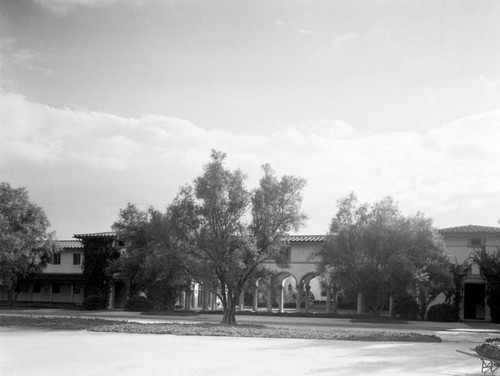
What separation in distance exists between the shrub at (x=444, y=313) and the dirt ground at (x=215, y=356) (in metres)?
18.3

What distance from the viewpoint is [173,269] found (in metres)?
33.6

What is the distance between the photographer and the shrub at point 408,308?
4434 centimetres

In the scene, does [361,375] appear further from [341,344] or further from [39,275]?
[39,275]

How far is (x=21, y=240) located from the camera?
167 ft

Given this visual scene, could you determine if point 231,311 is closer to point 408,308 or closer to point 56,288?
point 408,308

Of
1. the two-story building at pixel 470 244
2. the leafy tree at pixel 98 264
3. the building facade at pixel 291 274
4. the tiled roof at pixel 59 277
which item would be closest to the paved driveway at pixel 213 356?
the building facade at pixel 291 274

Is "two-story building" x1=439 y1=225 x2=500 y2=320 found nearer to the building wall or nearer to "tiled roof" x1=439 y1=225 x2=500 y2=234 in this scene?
"tiled roof" x1=439 y1=225 x2=500 y2=234

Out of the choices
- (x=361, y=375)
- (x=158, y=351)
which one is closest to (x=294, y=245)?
(x=158, y=351)

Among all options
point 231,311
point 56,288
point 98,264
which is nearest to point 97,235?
point 98,264

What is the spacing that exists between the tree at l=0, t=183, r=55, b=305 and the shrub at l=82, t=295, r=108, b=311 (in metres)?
5.74

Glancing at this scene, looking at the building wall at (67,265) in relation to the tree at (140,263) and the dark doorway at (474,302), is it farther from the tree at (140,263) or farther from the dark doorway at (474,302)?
the dark doorway at (474,302)

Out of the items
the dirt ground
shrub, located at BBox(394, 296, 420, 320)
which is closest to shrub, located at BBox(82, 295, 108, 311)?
shrub, located at BBox(394, 296, 420, 320)

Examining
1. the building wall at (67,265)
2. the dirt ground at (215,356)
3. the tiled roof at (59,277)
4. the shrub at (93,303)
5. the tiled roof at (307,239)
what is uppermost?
the tiled roof at (307,239)

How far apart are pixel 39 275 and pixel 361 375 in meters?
49.9
